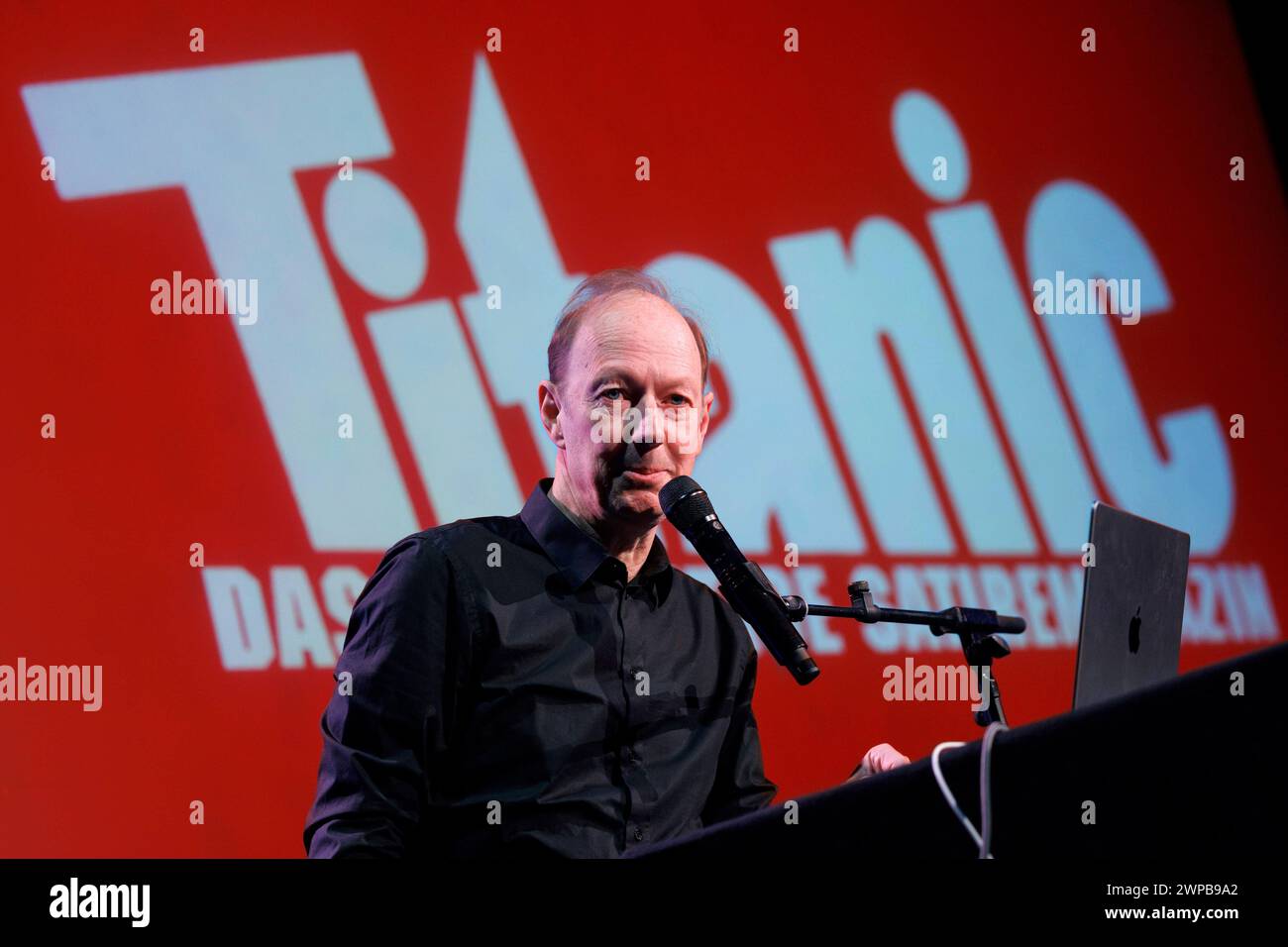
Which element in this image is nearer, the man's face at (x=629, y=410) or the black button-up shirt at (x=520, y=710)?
the black button-up shirt at (x=520, y=710)

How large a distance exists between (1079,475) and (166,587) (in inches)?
91.8

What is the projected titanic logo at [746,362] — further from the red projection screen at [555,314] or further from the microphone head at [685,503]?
the microphone head at [685,503]

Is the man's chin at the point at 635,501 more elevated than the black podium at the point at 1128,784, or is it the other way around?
the man's chin at the point at 635,501

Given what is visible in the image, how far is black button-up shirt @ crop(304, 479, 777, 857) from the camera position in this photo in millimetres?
1768

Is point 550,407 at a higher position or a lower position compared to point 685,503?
higher

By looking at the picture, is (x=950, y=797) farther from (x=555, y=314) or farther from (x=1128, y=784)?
(x=555, y=314)

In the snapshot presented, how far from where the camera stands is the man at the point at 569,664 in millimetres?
1789

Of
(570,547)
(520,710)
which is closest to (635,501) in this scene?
(570,547)

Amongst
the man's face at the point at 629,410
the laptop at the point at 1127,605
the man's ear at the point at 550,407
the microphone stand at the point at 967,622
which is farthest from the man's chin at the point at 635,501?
the laptop at the point at 1127,605

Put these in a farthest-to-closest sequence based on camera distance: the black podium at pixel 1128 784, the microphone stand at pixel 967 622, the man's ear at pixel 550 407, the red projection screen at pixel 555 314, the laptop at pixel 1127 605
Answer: the red projection screen at pixel 555 314 → the man's ear at pixel 550 407 → the microphone stand at pixel 967 622 → the laptop at pixel 1127 605 → the black podium at pixel 1128 784

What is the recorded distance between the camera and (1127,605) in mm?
1555

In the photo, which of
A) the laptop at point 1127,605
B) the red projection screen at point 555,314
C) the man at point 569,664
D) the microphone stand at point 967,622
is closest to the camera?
the laptop at point 1127,605

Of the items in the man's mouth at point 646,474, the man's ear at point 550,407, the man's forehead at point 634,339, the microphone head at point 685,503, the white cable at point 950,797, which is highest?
the man's forehead at point 634,339

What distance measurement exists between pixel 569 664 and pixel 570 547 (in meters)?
0.22
